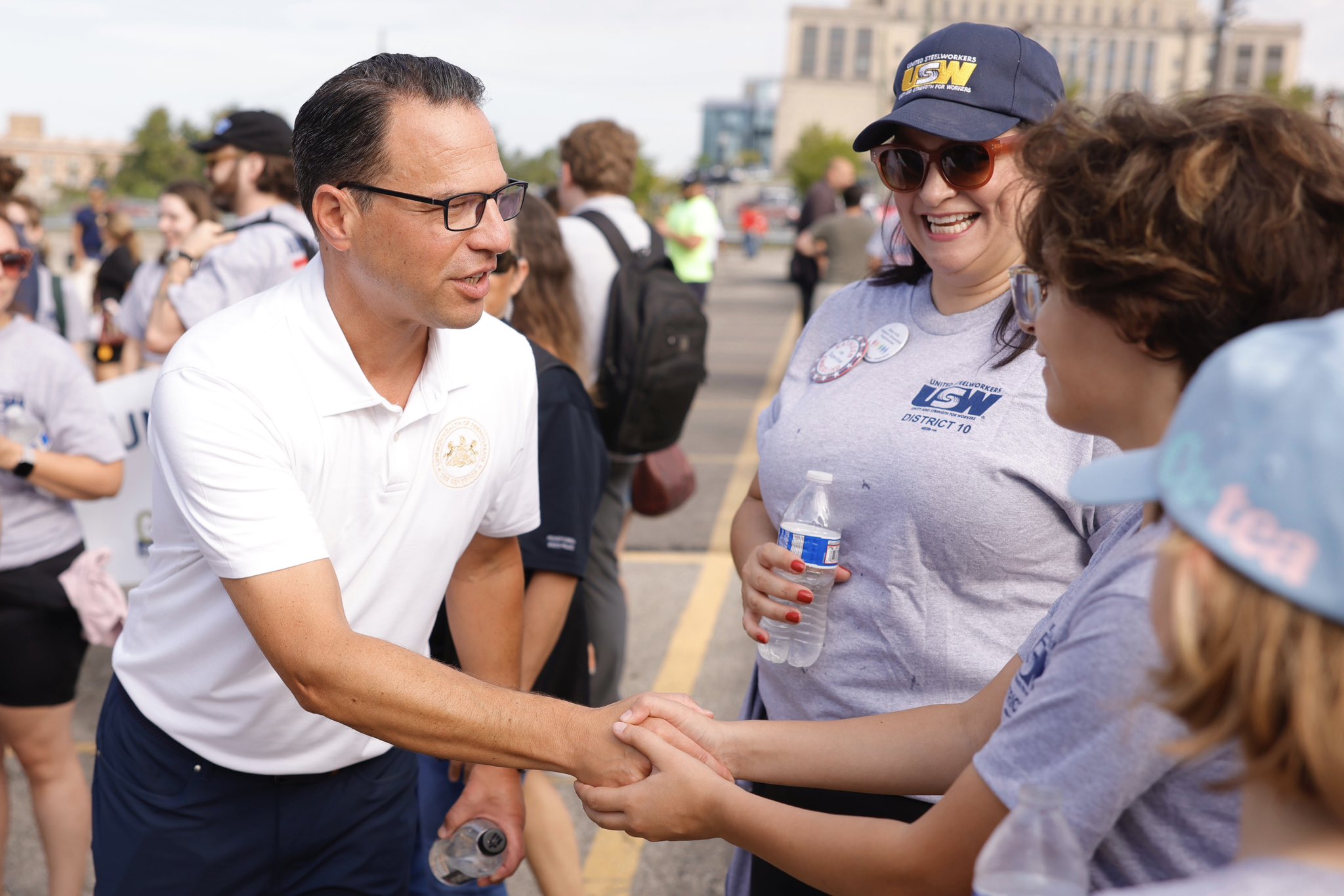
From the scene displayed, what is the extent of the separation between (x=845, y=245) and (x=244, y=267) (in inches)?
301

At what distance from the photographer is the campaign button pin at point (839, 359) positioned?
2408 millimetres

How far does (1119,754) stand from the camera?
49.3 inches

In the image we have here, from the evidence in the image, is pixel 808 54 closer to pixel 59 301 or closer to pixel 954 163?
pixel 59 301

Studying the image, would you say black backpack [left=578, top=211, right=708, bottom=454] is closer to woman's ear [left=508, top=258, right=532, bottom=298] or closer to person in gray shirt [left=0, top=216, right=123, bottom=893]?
woman's ear [left=508, top=258, right=532, bottom=298]

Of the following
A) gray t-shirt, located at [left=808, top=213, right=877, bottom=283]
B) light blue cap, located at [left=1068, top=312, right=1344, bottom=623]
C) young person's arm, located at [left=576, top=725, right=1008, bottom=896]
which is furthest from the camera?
gray t-shirt, located at [left=808, top=213, right=877, bottom=283]

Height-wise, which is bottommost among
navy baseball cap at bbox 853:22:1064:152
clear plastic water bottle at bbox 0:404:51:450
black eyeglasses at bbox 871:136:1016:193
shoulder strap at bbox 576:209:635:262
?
clear plastic water bottle at bbox 0:404:51:450

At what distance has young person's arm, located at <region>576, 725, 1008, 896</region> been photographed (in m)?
1.49

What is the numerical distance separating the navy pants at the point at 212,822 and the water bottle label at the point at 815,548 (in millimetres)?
1037

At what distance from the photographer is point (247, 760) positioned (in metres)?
2.30

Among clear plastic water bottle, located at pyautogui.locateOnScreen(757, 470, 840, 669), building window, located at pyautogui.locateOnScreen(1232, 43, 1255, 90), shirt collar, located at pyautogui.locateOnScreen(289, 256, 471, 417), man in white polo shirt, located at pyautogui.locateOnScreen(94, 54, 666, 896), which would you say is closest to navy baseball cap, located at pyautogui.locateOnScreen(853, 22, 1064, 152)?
clear plastic water bottle, located at pyautogui.locateOnScreen(757, 470, 840, 669)

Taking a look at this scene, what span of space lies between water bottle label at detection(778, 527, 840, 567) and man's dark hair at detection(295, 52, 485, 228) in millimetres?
1046

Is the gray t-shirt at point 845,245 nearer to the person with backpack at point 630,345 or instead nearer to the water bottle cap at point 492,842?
the person with backpack at point 630,345

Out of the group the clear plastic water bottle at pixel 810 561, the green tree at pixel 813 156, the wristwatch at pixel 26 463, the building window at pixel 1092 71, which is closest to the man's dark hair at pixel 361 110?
the clear plastic water bottle at pixel 810 561

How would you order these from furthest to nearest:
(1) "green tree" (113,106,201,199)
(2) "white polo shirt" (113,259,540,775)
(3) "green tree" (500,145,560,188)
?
(1) "green tree" (113,106,201,199), (3) "green tree" (500,145,560,188), (2) "white polo shirt" (113,259,540,775)
